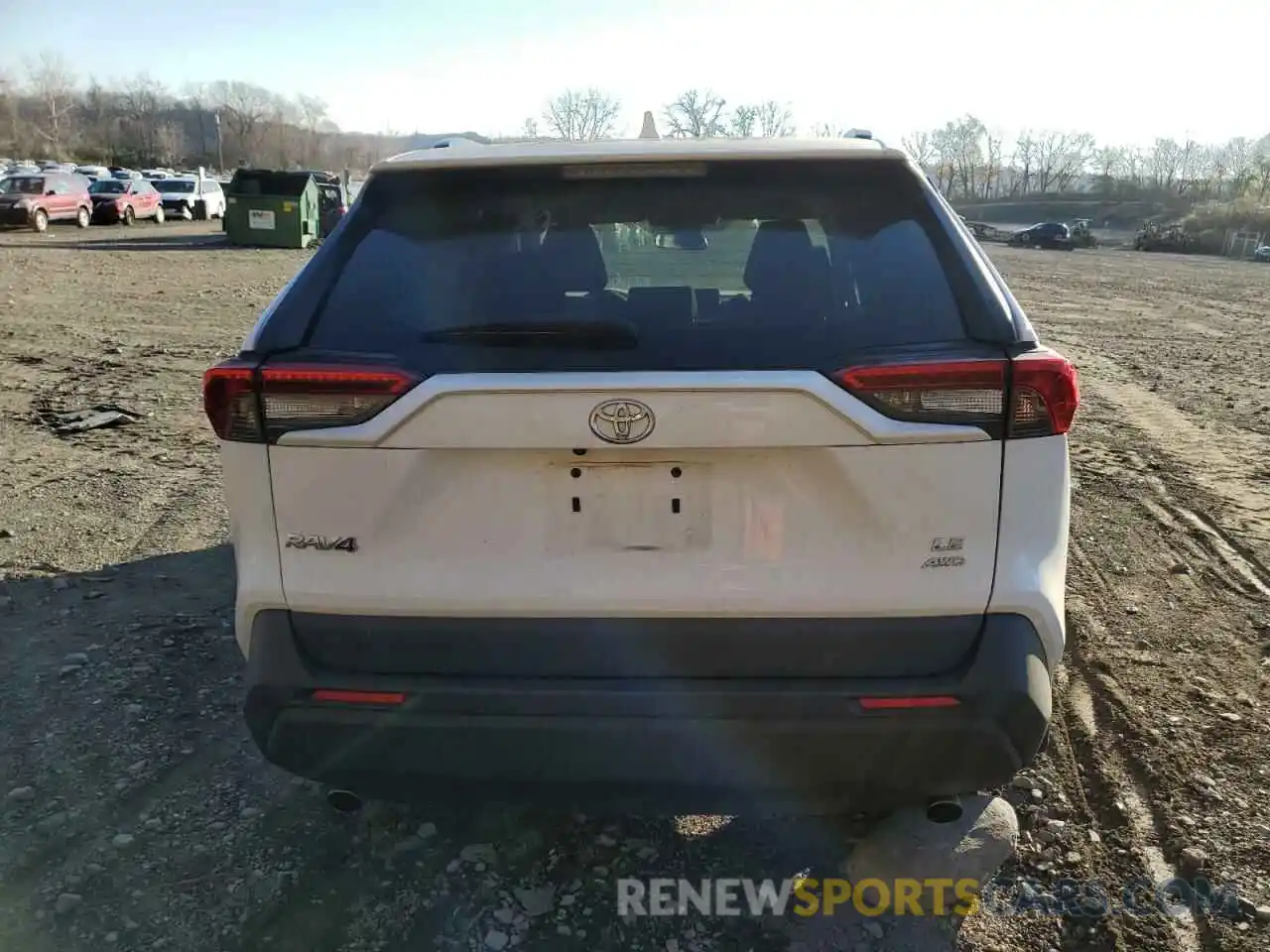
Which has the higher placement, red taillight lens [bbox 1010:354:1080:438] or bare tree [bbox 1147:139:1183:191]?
bare tree [bbox 1147:139:1183:191]

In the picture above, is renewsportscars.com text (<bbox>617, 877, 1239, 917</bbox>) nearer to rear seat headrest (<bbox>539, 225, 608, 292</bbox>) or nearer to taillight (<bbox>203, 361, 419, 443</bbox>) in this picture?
taillight (<bbox>203, 361, 419, 443</bbox>)

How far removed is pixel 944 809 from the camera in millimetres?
2473

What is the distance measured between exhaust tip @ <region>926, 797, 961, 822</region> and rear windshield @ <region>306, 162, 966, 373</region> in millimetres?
1165

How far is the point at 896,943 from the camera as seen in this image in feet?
8.29

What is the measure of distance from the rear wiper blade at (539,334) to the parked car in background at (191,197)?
42.2 m

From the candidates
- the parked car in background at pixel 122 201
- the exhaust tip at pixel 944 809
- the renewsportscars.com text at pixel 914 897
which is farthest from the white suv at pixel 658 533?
the parked car in background at pixel 122 201

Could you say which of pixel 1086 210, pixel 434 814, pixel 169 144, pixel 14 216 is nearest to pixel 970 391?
pixel 434 814

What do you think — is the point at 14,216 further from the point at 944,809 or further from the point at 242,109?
the point at 242,109

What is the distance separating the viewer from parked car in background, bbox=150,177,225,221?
4019 cm

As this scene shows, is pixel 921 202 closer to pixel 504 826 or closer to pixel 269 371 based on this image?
pixel 269 371

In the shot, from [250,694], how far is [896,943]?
5.76 ft

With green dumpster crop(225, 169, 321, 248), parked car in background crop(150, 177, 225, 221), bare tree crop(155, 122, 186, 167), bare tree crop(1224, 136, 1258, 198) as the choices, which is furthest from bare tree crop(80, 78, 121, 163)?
bare tree crop(1224, 136, 1258, 198)

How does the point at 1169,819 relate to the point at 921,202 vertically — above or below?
below

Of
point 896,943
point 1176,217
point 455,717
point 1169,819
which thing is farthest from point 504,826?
point 1176,217
